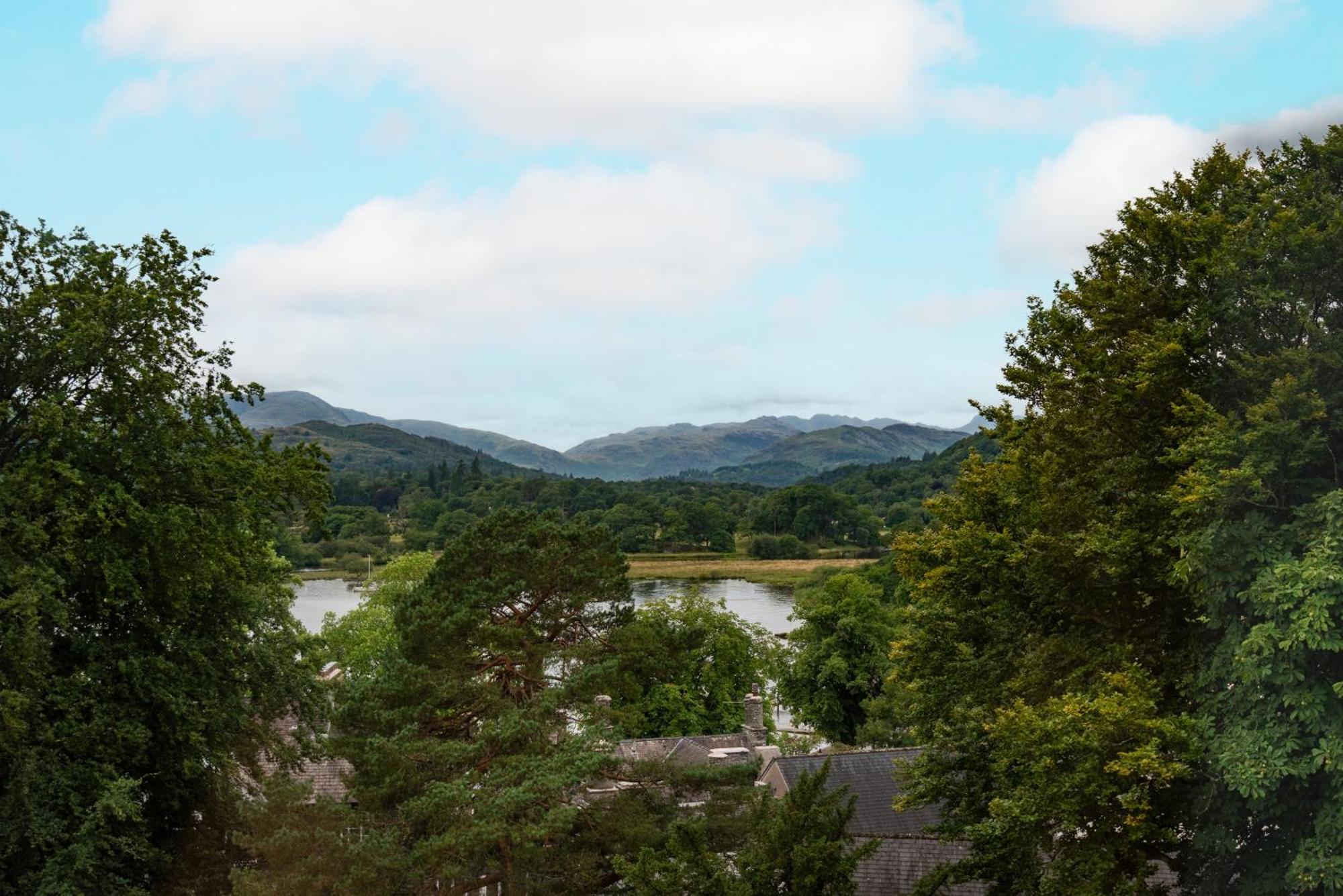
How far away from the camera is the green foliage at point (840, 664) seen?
144 feet

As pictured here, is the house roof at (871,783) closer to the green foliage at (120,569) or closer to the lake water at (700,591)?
the green foliage at (120,569)

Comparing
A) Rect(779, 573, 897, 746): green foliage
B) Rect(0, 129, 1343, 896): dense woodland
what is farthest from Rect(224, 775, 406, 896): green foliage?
Rect(779, 573, 897, 746): green foliage

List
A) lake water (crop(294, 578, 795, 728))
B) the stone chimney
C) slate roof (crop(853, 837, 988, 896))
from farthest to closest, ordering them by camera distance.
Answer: lake water (crop(294, 578, 795, 728)) < the stone chimney < slate roof (crop(853, 837, 988, 896))

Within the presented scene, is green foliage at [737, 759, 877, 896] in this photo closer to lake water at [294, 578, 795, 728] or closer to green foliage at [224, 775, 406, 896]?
green foliage at [224, 775, 406, 896]

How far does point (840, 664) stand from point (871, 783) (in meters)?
14.5

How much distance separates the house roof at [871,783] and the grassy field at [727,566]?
237ft

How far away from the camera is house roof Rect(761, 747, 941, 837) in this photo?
27.5 m

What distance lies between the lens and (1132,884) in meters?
14.7

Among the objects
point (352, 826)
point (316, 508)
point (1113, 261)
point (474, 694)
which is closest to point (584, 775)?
point (474, 694)

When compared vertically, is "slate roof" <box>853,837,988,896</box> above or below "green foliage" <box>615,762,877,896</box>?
below

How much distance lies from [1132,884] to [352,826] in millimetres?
11122

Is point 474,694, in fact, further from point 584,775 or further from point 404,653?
point 584,775

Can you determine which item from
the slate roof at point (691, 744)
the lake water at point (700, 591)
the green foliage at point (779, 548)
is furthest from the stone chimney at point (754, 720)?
the green foliage at point (779, 548)

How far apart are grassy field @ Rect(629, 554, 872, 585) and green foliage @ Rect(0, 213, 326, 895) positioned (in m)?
86.0
